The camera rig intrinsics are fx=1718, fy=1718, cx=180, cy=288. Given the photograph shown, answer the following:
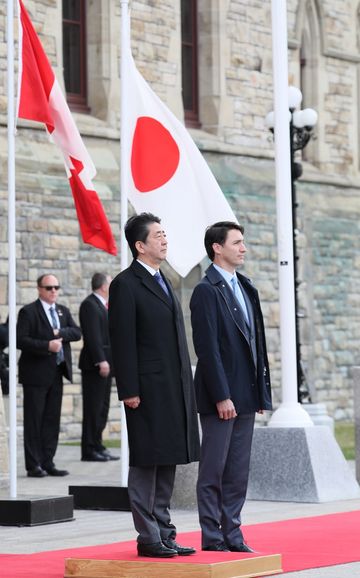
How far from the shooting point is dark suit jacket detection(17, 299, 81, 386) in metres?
16.7

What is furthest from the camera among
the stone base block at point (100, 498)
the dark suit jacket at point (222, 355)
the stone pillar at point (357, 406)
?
the stone pillar at point (357, 406)

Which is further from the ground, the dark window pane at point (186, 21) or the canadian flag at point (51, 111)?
the dark window pane at point (186, 21)

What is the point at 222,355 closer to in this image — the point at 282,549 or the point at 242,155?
the point at 282,549

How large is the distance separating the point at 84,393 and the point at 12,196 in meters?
6.45

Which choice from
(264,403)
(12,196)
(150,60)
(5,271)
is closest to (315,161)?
(150,60)

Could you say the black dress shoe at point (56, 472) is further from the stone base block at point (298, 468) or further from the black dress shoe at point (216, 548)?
the black dress shoe at point (216, 548)

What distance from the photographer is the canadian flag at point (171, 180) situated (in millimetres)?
12984

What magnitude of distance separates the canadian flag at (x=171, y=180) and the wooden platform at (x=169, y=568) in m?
4.05

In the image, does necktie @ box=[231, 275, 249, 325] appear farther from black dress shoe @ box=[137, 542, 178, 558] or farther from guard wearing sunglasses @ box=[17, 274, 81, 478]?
guard wearing sunglasses @ box=[17, 274, 81, 478]

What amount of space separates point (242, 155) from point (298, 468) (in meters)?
13.5

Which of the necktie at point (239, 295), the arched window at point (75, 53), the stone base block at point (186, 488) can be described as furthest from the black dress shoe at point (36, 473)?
the arched window at point (75, 53)

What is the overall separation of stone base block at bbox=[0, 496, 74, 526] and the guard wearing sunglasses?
420 cm

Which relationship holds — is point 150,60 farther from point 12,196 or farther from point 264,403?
point 264,403

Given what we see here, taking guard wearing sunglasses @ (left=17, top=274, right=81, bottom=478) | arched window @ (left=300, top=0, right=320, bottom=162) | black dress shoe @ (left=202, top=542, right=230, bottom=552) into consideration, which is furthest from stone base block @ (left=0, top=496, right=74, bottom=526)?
arched window @ (left=300, top=0, right=320, bottom=162)
